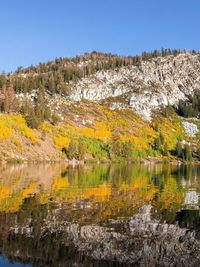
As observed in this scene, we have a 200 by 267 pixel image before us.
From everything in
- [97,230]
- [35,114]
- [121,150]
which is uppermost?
[35,114]

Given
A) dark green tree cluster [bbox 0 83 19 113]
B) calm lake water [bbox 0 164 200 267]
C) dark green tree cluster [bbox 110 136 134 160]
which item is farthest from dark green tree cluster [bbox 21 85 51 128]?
calm lake water [bbox 0 164 200 267]

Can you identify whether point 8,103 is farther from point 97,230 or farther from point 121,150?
point 97,230

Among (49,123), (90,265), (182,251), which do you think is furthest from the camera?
(49,123)

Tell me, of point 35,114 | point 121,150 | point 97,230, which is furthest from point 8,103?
point 97,230

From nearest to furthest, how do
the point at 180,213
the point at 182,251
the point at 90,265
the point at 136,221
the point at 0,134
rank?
1. the point at 90,265
2. the point at 182,251
3. the point at 136,221
4. the point at 180,213
5. the point at 0,134

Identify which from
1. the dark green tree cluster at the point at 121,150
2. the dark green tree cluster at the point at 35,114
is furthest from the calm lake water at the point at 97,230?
the dark green tree cluster at the point at 121,150

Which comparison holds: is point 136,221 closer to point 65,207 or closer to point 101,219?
point 101,219

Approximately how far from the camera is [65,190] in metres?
59.7

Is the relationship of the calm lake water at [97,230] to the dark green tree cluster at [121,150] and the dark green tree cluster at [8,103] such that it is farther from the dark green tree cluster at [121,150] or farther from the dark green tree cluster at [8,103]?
the dark green tree cluster at [121,150]

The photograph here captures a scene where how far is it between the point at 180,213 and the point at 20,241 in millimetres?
20354

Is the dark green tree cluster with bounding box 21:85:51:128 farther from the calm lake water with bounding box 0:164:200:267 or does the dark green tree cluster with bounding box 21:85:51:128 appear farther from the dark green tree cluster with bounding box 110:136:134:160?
the calm lake water with bounding box 0:164:200:267

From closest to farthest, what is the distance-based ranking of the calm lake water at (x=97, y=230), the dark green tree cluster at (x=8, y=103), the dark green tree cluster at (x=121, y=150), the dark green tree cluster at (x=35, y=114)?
1. the calm lake water at (x=97, y=230)
2. the dark green tree cluster at (x=35, y=114)
3. the dark green tree cluster at (x=8, y=103)
4. the dark green tree cluster at (x=121, y=150)

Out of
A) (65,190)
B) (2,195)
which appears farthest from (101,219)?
(65,190)

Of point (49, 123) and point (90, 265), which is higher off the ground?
point (49, 123)
